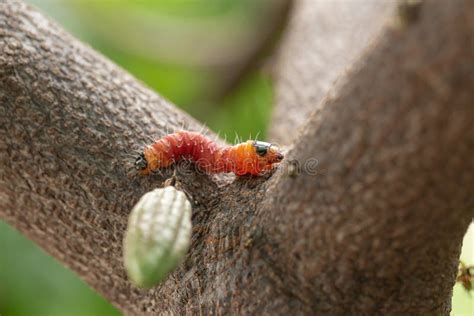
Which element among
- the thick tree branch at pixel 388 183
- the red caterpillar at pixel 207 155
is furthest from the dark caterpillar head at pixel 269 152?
the thick tree branch at pixel 388 183

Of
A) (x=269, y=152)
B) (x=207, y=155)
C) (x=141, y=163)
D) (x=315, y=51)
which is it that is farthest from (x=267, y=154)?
(x=315, y=51)

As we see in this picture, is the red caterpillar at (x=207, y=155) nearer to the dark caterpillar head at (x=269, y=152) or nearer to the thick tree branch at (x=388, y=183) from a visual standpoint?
the dark caterpillar head at (x=269, y=152)

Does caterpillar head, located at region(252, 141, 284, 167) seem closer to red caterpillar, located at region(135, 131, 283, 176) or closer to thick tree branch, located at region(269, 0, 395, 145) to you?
red caterpillar, located at region(135, 131, 283, 176)

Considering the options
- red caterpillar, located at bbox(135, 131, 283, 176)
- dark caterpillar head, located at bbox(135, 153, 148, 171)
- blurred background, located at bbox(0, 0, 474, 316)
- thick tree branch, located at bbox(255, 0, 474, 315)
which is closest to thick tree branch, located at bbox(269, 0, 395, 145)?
blurred background, located at bbox(0, 0, 474, 316)

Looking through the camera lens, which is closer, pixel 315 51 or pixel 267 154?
pixel 267 154

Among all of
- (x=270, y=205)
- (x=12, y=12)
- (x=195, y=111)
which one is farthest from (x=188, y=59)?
(x=270, y=205)

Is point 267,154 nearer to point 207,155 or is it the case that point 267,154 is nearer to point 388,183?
point 207,155
